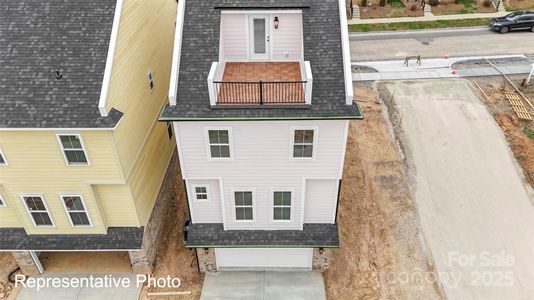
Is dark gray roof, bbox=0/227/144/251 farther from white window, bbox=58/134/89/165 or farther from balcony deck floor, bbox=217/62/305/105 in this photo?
balcony deck floor, bbox=217/62/305/105

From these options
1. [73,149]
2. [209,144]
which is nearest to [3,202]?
[73,149]

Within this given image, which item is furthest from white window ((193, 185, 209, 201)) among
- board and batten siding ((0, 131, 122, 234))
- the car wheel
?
the car wheel

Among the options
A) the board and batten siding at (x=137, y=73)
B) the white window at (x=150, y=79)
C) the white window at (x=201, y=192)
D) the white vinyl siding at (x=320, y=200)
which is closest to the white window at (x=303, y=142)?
the white vinyl siding at (x=320, y=200)

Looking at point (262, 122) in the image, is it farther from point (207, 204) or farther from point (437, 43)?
point (437, 43)

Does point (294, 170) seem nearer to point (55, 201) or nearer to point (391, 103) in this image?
point (55, 201)

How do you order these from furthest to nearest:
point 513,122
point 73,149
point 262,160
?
1. point 513,122
2. point 262,160
3. point 73,149

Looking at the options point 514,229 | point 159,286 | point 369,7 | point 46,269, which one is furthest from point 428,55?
point 46,269
